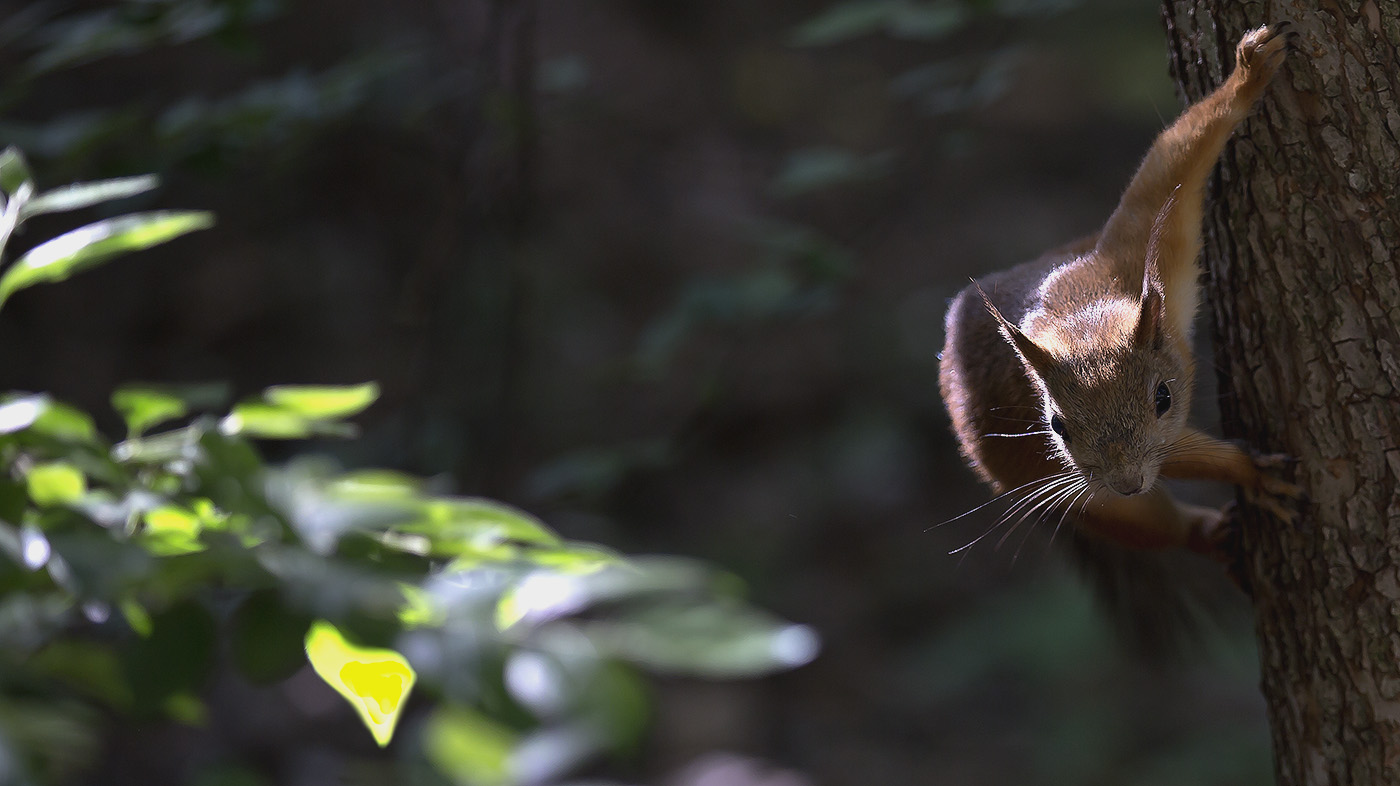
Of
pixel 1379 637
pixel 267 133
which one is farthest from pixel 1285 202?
pixel 267 133

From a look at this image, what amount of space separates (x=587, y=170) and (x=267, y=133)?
235 cm

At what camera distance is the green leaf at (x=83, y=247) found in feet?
2.51

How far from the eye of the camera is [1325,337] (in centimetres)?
98

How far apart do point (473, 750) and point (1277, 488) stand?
780mm

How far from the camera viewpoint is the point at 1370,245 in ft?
3.14

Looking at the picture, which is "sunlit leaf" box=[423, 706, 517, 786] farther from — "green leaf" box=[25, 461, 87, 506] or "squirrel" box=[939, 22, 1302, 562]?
"squirrel" box=[939, 22, 1302, 562]

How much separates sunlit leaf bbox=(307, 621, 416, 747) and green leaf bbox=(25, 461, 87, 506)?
242 millimetres

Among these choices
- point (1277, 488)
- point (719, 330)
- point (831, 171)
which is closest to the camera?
point (1277, 488)

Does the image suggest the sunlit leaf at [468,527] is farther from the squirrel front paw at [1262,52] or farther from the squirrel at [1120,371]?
the squirrel front paw at [1262,52]

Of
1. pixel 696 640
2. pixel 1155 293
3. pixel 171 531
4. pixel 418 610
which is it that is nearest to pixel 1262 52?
pixel 1155 293

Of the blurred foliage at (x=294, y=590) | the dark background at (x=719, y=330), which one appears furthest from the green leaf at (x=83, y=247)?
the dark background at (x=719, y=330)

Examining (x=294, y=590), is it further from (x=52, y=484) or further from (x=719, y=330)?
(x=719, y=330)

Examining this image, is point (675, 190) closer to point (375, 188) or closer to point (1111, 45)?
point (375, 188)

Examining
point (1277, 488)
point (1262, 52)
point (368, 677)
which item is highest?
point (1262, 52)
